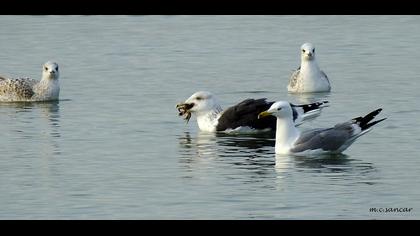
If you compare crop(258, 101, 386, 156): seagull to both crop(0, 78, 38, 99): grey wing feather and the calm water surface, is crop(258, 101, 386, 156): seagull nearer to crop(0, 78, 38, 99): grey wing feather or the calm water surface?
the calm water surface

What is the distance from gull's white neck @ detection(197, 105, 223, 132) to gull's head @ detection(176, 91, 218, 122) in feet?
0.14

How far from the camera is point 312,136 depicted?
57.6 ft

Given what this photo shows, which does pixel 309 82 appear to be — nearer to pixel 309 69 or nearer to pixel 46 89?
pixel 309 69

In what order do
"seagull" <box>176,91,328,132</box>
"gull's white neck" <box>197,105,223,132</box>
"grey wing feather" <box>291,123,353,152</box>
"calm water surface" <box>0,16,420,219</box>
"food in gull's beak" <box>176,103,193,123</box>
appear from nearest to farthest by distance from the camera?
"calm water surface" <box>0,16,420,219</box>
"grey wing feather" <box>291,123,353,152</box>
"seagull" <box>176,91,328,132</box>
"gull's white neck" <box>197,105,223,132</box>
"food in gull's beak" <box>176,103,193,123</box>

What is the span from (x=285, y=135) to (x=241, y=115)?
6.35ft

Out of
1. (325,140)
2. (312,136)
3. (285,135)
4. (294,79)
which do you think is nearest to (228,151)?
(285,135)

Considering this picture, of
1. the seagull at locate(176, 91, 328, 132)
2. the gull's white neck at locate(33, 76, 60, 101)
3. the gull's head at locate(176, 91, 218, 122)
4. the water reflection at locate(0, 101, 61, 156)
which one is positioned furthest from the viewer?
the gull's white neck at locate(33, 76, 60, 101)

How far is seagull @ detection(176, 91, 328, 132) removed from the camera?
63.6ft

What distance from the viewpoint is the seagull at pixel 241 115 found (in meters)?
19.4

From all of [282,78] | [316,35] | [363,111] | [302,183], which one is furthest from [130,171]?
[316,35]

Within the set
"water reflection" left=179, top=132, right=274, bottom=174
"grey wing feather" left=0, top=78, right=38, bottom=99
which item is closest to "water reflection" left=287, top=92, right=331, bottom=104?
"water reflection" left=179, top=132, right=274, bottom=174

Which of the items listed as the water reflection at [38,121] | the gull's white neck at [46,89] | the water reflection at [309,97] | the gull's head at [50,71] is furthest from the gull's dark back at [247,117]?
the gull's head at [50,71]

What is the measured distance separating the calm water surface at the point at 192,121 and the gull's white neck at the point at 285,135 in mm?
177

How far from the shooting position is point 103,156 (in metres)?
17.6
